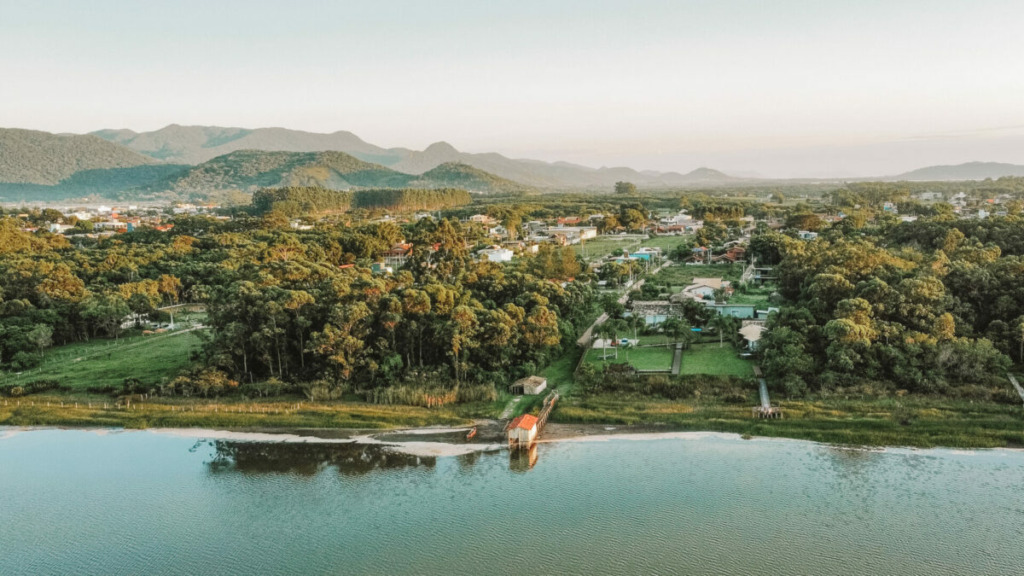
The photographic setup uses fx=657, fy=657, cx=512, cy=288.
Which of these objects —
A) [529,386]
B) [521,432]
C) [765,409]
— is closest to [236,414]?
[529,386]

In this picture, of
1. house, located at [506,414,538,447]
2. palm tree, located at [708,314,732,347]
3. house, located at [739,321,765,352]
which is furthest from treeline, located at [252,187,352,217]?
house, located at [506,414,538,447]

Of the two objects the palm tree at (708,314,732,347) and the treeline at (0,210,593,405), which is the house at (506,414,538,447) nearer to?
the treeline at (0,210,593,405)

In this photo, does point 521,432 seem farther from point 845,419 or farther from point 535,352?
point 845,419

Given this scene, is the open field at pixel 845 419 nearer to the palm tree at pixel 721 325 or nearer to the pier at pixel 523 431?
the pier at pixel 523 431

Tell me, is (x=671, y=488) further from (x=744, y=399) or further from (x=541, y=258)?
(x=541, y=258)

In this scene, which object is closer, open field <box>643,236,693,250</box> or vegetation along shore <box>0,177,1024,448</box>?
vegetation along shore <box>0,177,1024,448</box>
